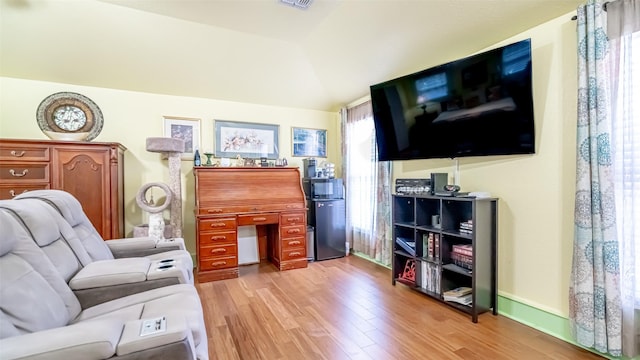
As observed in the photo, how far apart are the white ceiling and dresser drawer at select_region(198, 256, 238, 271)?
2.12m

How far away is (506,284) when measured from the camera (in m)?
2.36

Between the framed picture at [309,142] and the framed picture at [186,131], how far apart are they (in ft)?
4.53

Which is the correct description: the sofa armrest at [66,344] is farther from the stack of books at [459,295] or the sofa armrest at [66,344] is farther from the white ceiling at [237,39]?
the white ceiling at [237,39]

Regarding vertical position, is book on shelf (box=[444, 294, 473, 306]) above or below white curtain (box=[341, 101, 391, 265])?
below

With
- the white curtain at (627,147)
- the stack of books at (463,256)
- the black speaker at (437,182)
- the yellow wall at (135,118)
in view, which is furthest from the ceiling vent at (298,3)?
the stack of books at (463,256)

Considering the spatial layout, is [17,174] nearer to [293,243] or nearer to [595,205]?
[293,243]

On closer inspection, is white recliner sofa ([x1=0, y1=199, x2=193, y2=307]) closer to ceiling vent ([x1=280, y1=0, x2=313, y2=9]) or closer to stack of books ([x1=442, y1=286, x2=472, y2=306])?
stack of books ([x1=442, y1=286, x2=472, y2=306])

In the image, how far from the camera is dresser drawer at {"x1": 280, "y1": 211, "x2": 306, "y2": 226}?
3625mm

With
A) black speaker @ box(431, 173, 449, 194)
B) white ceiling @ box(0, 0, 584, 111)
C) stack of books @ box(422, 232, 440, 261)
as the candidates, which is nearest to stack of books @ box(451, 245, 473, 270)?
stack of books @ box(422, 232, 440, 261)

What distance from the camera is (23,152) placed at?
2.70 metres

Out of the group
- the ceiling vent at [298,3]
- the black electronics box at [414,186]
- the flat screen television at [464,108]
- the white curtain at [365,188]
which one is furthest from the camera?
the white curtain at [365,188]

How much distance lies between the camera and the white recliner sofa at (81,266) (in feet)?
4.75

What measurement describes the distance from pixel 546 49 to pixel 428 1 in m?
0.95

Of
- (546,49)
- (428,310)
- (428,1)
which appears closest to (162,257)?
(428,310)
